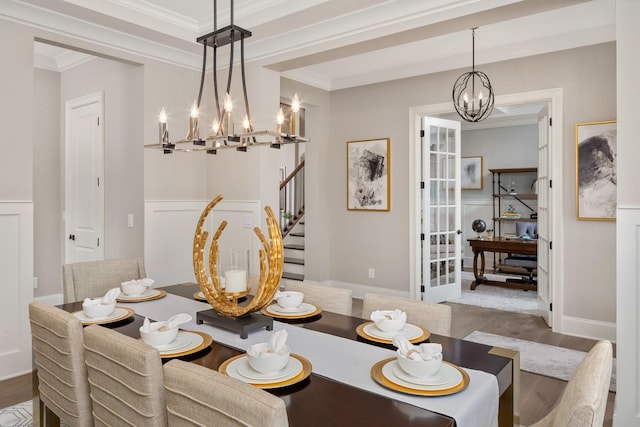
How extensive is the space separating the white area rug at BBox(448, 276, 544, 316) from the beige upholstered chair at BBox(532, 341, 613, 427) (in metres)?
3.75

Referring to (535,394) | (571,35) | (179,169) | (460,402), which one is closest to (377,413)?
(460,402)

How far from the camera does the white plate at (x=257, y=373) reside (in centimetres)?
142

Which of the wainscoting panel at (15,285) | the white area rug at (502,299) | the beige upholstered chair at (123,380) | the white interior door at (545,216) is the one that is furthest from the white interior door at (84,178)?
the white interior door at (545,216)

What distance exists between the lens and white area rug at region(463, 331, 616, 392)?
3.30 m

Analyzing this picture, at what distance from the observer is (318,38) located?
367 cm

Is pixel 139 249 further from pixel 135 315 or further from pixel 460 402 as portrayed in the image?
pixel 460 402

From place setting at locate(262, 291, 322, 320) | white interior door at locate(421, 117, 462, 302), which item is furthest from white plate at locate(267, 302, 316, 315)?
white interior door at locate(421, 117, 462, 302)

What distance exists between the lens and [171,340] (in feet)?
5.68

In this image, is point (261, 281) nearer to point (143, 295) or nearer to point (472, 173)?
point (143, 295)

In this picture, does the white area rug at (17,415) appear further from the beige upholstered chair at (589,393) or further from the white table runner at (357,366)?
the beige upholstered chair at (589,393)

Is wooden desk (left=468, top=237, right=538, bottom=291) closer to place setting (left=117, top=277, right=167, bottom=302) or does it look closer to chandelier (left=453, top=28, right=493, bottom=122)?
chandelier (left=453, top=28, right=493, bottom=122)

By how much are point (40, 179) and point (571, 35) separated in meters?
5.67

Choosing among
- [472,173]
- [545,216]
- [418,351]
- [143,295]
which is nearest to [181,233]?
[143,295]

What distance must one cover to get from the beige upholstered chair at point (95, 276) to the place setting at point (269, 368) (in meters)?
1.69
